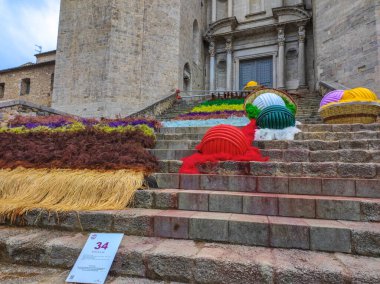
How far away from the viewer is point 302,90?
49.5ft

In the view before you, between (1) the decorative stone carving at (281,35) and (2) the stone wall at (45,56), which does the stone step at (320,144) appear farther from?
(2) the stone wall at (45,56)

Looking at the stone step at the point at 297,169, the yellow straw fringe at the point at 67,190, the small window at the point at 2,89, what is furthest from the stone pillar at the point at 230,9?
the yellow straw fringe at the point at 67,190

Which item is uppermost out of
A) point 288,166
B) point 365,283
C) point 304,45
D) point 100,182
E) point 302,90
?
point 304,45

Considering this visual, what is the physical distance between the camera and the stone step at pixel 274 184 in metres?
2.68

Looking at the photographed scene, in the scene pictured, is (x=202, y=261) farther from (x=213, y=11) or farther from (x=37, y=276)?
(x=213, y=11)

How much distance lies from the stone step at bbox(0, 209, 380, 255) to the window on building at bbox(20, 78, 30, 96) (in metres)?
19.2

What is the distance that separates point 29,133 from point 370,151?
5.83m

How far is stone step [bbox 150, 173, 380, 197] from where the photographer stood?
268 cm

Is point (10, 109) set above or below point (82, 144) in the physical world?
above

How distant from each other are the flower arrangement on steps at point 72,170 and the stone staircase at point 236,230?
189 millimetres

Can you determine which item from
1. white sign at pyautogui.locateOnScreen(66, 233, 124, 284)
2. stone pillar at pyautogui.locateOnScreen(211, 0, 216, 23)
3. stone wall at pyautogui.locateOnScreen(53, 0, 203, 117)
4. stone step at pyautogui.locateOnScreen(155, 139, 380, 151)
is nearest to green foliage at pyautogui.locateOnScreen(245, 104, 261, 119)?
stone step at pyautogui.locateOnScreen(155, 139, 380, 151)

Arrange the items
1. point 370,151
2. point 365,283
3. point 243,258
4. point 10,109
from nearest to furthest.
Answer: point 365,283, point 243,258, point 370,151, point 10,109

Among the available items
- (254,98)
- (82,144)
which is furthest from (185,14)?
(82,144)

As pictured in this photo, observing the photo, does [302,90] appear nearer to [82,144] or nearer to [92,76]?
[92,76]
